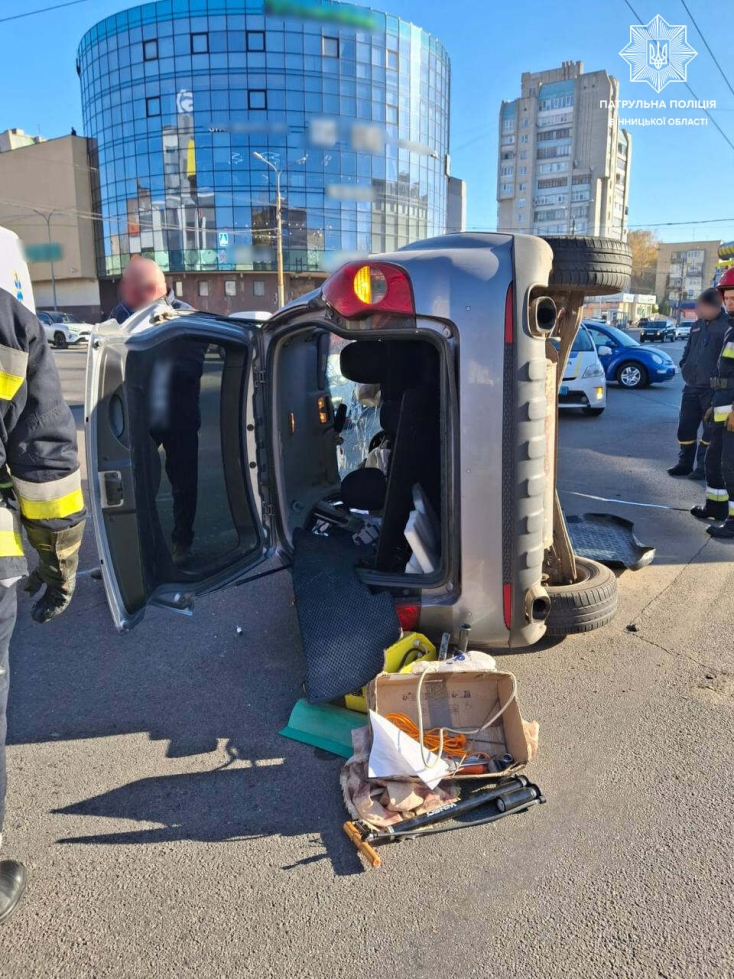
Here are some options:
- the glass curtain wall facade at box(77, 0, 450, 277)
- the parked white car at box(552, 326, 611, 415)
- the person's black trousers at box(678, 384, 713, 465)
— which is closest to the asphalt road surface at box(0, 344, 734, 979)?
the person's black trousers at box(678, 384, 713, 465)

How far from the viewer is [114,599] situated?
3.04 meters

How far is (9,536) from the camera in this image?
2.09 meters

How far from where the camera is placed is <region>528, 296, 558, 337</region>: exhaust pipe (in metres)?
2.80

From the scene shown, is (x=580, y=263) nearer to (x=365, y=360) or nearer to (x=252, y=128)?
(x=365, y=360)

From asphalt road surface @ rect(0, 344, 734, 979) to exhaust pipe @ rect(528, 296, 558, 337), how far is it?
1664 millimetres

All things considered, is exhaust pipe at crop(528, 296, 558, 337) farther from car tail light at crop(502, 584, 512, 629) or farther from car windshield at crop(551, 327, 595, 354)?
car windshield at crop(551, 327, 595, 354)

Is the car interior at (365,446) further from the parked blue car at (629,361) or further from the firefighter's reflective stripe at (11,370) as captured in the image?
the parked blue car at (629,361)

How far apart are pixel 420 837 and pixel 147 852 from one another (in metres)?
0.92

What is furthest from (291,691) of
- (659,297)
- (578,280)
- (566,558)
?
(659,297)

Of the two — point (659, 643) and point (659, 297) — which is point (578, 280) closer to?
point (659, 643)

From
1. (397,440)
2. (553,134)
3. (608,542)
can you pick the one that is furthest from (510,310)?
(553,134)

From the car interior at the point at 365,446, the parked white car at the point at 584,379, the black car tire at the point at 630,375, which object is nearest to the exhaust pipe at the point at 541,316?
the car interior at the point at 365,446

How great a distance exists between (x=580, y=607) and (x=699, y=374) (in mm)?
5252

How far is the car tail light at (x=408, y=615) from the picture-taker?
3078mm
